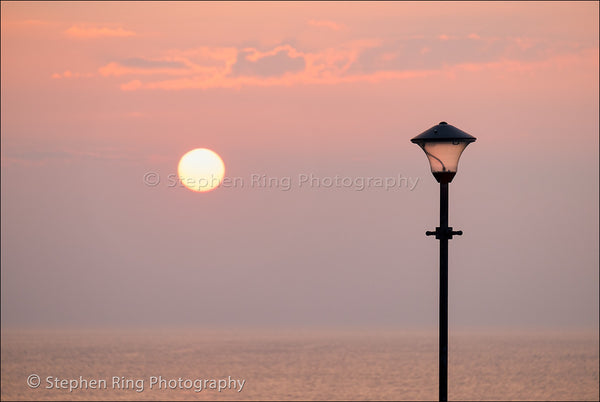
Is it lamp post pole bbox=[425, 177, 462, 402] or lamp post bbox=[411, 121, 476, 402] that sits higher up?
lamp post bbox=[411, 121, 476, 402]

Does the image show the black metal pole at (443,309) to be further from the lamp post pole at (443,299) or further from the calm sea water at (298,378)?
the calm sea water at (298,378)

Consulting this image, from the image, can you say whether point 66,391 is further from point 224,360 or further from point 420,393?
point 224,360

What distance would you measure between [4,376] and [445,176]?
141410 millimetres

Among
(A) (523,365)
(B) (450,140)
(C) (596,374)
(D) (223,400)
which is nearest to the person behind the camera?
(B) (450,140)

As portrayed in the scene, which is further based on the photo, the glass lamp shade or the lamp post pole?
the glass lamp shade

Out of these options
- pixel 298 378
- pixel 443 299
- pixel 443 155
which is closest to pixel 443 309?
pixel 443 299

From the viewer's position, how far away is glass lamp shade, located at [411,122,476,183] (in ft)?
41.2

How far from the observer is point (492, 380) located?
152 metres

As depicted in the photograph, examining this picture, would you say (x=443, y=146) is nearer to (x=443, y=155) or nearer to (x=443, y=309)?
(x=443, y=155)

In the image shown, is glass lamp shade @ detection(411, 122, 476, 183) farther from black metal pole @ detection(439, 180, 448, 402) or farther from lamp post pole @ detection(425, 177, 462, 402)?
black metal pole @ detection(439, 180, 448, 402)

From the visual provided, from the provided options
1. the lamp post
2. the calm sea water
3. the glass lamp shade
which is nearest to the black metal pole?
the lamp post

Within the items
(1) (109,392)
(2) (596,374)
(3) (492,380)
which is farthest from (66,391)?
(2) (596,374)

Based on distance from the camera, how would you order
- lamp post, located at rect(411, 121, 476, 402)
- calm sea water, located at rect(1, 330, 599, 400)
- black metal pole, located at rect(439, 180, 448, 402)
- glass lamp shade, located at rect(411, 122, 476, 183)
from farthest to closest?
calm sea water, located at rect(1, 330, 599, 400) < glass lamp shade, located at rect(411, 122, 476, 183) < lamp post, located at rect(411, 121, 476, 402) < black metal pole, located at rect(439, 180, 448, 402)

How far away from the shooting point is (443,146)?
12.6 m
